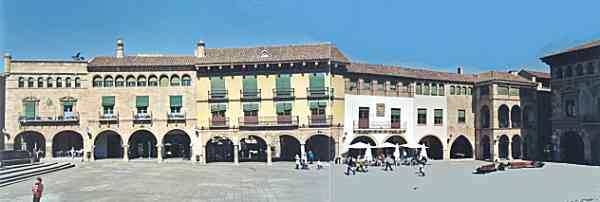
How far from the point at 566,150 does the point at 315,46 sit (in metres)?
23.4

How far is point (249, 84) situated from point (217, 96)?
3.23 ft

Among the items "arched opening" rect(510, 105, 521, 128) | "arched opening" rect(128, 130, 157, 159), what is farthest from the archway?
"arched opening" rect(510, 105, 521, 128)

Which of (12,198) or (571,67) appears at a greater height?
(571,67)

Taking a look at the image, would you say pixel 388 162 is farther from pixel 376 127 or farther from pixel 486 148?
pixel 486 148

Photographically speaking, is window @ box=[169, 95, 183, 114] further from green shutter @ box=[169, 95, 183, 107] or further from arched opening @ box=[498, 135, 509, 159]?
arched opening @ box=[498, 135, 509, 159]

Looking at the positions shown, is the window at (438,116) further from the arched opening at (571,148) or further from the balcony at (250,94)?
the arched opening at (571,148)

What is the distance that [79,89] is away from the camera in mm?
8445

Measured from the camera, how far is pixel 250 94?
394 inches

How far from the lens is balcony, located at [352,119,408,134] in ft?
13.9

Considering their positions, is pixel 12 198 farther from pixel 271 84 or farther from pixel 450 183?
pixel 450 183

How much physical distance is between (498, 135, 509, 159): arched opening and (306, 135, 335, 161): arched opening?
21.2 metres

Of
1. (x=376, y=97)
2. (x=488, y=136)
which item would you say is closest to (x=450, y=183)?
(x=376, y=97)

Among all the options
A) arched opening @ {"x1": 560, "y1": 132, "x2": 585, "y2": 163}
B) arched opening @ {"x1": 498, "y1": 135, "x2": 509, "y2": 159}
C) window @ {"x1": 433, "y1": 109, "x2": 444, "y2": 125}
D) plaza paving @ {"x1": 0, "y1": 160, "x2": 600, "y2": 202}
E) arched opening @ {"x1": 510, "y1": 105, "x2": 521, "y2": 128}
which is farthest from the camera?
arched opening @ {"x1": 510, "y1": 105, "x2": 521, "y2": 128}

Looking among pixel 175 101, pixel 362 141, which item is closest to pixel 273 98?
pixel 362 141
